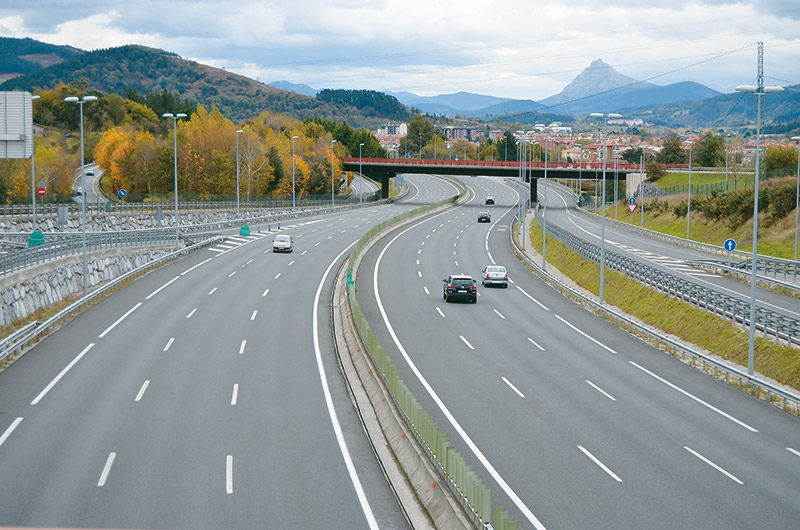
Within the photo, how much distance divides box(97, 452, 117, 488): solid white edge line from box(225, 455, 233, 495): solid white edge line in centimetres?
255

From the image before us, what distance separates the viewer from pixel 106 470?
17.9 meters

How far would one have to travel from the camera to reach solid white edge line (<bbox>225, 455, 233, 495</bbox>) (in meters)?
16.9

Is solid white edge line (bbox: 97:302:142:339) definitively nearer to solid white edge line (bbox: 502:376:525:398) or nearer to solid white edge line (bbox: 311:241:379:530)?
solid white edge line (bbox: 311:241:379:530)

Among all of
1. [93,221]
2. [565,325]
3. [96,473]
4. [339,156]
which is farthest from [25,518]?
[339,156]

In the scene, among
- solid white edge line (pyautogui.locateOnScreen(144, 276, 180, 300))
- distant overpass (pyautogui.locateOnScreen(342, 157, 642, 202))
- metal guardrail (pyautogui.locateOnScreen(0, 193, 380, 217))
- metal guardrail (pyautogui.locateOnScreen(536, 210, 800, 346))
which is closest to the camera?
metal guardrail (pyautogui.locateOnScreen(536, 210, 800, 346))

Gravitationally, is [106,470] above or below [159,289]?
below

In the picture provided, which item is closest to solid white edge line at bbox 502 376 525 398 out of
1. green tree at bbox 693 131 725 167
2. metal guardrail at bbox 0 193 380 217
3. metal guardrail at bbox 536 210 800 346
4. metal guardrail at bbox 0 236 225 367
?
metal guardrail at bbox 536 210 800 346

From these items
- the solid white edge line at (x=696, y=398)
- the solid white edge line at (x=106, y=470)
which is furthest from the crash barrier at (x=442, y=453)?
the solid white edge line at (x=696, y=398)

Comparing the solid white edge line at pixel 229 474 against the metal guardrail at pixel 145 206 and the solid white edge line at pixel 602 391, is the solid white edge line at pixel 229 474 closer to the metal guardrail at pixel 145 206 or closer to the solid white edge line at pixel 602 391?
the solid white edge line at pixel 602 391

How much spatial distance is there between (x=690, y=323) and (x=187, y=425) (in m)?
24.1

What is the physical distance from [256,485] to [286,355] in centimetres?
1311

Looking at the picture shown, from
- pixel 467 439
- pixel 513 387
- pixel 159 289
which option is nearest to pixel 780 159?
pixel 159 289

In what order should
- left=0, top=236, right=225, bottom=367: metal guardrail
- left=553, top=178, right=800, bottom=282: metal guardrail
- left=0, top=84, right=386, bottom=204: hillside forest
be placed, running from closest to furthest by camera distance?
left=0, top=236, right=225, bottom=367: metal guardrail, left=553, top=178, right=800, bottom=282: metal guardrail, left=0, top=84, right=386, bottom=204: hillside forest

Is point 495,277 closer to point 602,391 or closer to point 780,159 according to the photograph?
point 602,391
